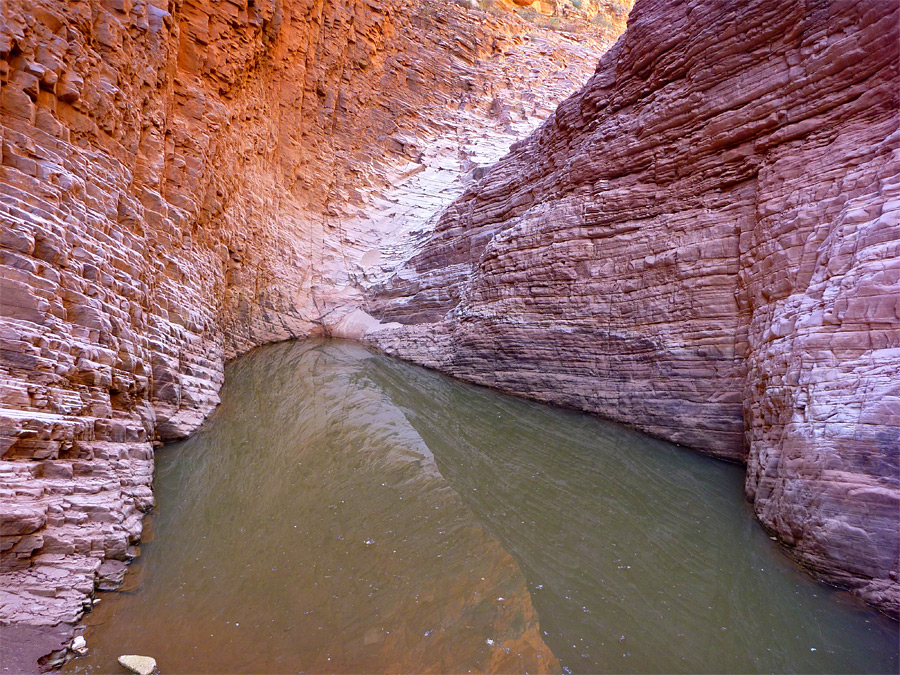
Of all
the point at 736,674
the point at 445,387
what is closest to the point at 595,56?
the point at 445,387

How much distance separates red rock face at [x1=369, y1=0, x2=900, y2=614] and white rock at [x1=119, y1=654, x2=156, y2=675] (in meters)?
5.42

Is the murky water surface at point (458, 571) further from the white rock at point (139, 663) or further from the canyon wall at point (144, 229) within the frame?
the canyon wall at point (144, 229)

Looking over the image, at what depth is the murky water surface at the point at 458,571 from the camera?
11.1ft

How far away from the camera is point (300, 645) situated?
10.8 ft

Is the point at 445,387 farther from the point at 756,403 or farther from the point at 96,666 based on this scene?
the point at 96,666

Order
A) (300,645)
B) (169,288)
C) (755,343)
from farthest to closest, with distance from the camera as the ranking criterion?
(169,288)
(755,343)
(300,645)

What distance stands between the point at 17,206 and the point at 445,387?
9.38 meters

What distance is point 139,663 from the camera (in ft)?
9.73

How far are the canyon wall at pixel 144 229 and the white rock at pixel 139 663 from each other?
23.5 inches

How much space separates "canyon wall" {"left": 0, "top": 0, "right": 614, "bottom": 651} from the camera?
3975 mm

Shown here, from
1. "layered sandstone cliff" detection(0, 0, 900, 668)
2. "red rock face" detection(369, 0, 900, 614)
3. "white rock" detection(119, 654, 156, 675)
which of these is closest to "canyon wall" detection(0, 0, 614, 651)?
"layered sandstone cliff" detection(0, 0, 900, 668)

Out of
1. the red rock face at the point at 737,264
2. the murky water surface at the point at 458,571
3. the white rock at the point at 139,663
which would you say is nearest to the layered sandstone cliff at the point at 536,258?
the red rock face at the point at 737,264

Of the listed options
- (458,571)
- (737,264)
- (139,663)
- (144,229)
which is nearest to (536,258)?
(737,264)

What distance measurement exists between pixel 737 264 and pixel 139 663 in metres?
8.86
